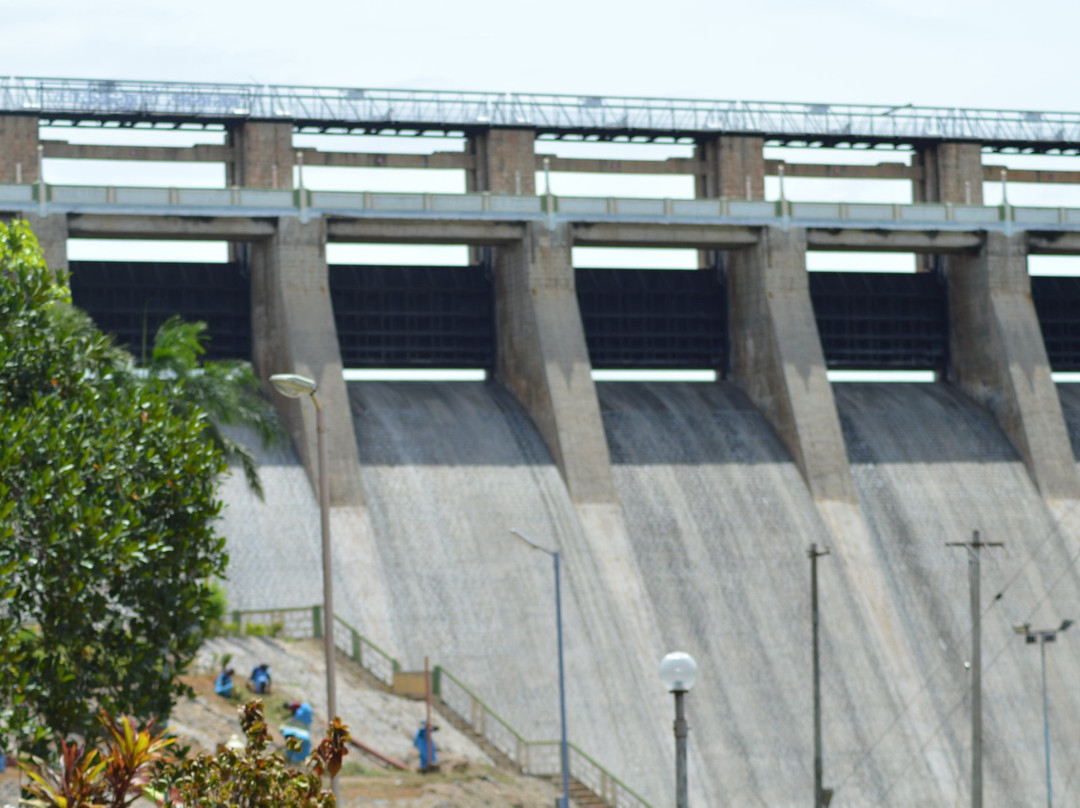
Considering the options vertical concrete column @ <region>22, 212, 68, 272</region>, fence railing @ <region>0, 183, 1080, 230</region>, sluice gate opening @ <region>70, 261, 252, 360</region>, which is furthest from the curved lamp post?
vertical concrete column @ <region>22, 212, 68, 272</region>

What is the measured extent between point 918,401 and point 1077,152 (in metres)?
13.3

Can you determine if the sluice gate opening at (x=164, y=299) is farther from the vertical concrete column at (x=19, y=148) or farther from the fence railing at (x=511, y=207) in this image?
the fence railing at (x=511, y=207)

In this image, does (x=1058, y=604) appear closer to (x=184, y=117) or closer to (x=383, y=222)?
(x=383, y=222)

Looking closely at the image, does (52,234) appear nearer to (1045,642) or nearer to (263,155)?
(263,155)

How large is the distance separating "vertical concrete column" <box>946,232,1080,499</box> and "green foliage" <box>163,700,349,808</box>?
5055 centimetres

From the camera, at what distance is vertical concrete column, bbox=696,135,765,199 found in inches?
2564

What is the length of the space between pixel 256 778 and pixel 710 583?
40.4 m

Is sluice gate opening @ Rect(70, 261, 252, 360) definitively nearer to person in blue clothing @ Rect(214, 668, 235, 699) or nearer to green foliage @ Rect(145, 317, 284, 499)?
green foliage @ Rect(145, 317, 284, 499)

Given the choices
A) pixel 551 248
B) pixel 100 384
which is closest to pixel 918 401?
pixel 551 248

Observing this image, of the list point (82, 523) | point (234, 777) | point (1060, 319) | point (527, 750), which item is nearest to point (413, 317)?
point (527, 750)

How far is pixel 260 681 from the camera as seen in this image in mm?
42875

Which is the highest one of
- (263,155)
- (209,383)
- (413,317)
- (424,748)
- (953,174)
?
(263,155)

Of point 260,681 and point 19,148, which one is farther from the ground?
point 19,148

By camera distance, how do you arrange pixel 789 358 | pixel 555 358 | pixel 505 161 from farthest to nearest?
pixel 505 161 < pixel 789 358 < pixel 555 358
